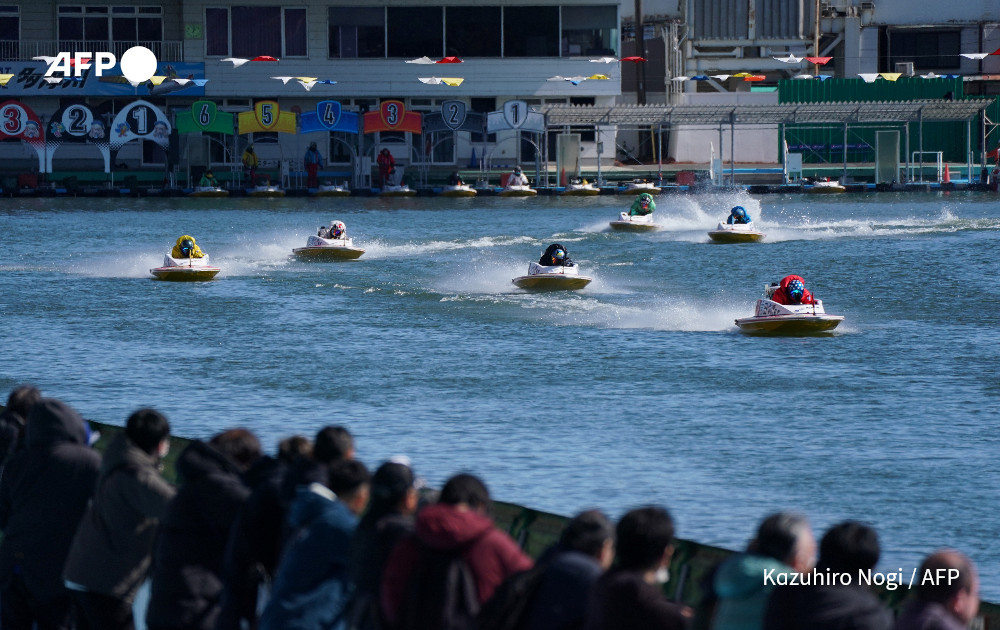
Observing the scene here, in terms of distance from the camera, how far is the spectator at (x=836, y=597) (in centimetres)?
537

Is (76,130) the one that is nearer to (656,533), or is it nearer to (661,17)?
(661,17)

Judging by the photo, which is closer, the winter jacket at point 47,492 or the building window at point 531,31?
the winter jacket at point 47,492

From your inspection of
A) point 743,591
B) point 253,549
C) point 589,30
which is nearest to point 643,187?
point 589,30

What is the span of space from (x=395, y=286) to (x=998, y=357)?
624 inches

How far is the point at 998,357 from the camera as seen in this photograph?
86.6 feet

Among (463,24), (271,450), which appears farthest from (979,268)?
(463,24)

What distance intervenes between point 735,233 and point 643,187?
16.7 meters

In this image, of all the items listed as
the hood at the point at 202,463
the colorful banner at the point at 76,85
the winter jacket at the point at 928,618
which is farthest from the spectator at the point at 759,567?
the colorful banner at the point at 76,85

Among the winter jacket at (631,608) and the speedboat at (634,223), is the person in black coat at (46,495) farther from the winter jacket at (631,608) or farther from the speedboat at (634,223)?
the speedboat at (634,223)

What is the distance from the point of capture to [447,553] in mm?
5977

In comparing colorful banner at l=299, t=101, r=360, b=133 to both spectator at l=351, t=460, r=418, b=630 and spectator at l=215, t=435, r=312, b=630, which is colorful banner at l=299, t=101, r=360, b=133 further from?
spectator at l=351, t=460, r=418, b=630

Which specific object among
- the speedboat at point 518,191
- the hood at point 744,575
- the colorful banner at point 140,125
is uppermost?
the colorful banner at point 140,125

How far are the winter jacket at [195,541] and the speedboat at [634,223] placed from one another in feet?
135

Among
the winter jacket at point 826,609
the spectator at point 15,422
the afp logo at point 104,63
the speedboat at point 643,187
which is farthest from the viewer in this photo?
the afp logo at point 104,63
